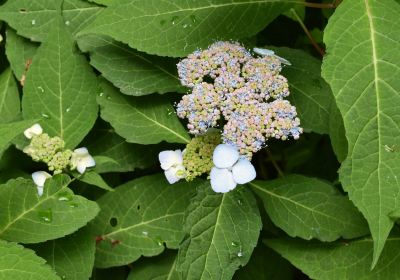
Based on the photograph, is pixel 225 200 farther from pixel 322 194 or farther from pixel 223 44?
pixel 223 44

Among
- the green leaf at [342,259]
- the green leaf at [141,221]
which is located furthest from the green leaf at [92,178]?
the green leaf at [342,259]

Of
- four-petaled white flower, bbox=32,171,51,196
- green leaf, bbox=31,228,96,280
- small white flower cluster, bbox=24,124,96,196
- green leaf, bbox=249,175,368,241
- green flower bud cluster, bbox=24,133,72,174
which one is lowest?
green leaf, bbox=31,228,96,280

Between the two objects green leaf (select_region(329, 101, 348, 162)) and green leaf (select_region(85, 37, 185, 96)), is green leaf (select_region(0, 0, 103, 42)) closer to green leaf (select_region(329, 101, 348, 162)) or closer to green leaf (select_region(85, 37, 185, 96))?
green leaf (select_region(85, 37, 185, 96))

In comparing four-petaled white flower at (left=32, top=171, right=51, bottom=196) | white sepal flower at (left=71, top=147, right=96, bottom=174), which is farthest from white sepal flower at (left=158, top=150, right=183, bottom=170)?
four-petaled white flower at (left=32, top=171, right=51, bottom=196)

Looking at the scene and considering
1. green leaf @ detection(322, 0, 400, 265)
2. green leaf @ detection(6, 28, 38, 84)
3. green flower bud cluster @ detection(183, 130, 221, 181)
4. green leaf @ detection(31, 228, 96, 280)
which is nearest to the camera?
green leaf @ detection(322, 0, 400, 265)

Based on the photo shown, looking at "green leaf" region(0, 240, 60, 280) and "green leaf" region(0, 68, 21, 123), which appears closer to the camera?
"green leaf" region(0, 240, 60, 280)

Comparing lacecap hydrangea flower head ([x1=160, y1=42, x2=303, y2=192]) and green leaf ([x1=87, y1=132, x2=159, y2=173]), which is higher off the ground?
lacecap hydrangea flower head ([x1=160, y1=42, x2=303, y2=192])

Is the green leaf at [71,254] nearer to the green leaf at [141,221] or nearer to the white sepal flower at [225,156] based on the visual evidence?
the green leaf at [141,221]

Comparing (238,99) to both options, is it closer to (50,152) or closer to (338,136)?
(338,136)
